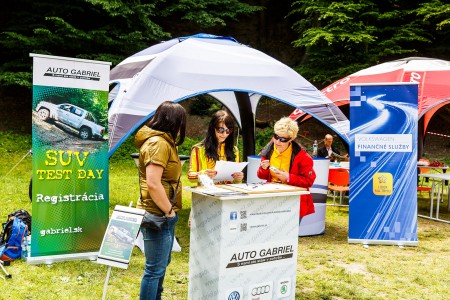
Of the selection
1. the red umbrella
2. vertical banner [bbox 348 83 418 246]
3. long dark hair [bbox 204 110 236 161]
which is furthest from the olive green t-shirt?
the red umbrella

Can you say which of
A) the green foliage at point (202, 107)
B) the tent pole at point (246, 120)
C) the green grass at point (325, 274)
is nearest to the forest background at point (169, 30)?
the green foliage at point (202, 107)

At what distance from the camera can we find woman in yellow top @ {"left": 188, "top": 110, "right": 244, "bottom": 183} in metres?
4.29

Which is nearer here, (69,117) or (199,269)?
(199,269)

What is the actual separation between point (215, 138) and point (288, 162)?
0.74 m

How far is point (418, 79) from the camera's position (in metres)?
9.21

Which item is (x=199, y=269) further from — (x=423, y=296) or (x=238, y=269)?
(x=423, y=296)

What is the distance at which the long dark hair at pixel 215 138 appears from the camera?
428 cm

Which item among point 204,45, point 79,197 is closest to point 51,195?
point 79,197

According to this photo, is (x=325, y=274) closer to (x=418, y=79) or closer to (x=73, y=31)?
(x=418, y=79)

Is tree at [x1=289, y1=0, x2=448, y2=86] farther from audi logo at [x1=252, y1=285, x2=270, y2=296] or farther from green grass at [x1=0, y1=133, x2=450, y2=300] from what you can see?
audi logo at [x1=252, y1=285, x2=270, y2=296]

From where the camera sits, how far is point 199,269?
3320 mm

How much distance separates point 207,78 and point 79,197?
89.4 inches

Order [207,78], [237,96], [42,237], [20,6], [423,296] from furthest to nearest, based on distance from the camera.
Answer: [20,6] → [237,96] → [207,78] → [42,237] → [423,296]

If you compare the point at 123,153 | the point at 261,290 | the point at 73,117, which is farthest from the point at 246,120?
the point at 123,153
